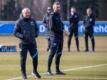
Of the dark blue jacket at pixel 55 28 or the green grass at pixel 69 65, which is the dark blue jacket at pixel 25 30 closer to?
the green grass at pixel 69 65

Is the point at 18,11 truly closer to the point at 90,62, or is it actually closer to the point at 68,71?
the point at 90,62

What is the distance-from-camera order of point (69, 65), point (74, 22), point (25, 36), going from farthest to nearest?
point (74, 22) < point (69, 65) < point (25, 36)

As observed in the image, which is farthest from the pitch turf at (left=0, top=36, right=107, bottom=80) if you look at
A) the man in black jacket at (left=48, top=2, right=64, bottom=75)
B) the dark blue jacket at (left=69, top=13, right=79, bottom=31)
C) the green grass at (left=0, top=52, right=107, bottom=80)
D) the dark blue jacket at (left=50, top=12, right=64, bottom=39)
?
the dark blue jacket at (left=50, top=12, right=64, bottom=39)

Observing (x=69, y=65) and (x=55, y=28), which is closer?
(x=55, y=28)

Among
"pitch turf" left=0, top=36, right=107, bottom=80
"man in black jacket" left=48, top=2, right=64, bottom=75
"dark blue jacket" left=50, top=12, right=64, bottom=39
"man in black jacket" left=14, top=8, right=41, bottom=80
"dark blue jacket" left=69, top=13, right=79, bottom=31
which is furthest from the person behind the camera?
"dark blue jacket" left=69, top=13, right=79, bottom=31

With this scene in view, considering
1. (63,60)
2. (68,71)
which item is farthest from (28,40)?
(63,60)

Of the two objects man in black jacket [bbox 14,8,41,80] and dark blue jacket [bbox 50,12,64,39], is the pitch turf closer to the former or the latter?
man in black jacket [bbox 14,8,41,80]

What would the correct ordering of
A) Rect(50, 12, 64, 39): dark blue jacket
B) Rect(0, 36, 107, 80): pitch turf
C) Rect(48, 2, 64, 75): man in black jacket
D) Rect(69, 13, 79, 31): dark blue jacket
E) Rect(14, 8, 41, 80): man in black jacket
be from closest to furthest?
Rect(14, 8, 41, 80): man in black jacket → Rect(0, 36, 107, 80): pitch turf → Rect(48, 2, 64, 75): man in black jacket → Rect(50, 12, 64, 39): dark blue jacket → Rect(69, 13, 79, 31): dark blue jacket

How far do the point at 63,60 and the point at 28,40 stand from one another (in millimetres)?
6465

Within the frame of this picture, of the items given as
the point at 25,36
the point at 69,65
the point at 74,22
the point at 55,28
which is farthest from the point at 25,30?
the point at 74,22

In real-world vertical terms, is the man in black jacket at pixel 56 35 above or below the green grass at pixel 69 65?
above

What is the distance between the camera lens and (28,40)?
17.4 meters

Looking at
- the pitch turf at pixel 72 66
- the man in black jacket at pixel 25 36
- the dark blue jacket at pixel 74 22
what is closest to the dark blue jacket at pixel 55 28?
the pitch turf at pixel 72 66

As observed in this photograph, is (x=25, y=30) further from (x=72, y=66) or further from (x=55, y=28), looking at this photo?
(x=72, y=66)
